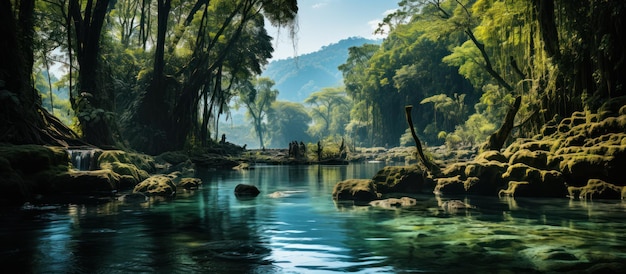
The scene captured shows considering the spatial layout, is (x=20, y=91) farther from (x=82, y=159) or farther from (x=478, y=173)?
(x=478, y=173)

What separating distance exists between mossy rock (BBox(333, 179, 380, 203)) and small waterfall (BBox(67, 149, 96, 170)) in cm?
985

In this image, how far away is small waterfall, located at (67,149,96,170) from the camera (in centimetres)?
1841

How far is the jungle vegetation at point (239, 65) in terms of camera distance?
17250 millimetres

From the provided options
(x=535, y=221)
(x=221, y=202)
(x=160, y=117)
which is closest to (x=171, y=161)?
(x=160, y=117)

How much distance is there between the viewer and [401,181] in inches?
661

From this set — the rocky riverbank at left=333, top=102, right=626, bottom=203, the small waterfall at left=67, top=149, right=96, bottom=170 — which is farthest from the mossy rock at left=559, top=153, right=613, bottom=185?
the small waterfall at left=67, top=149, right=96, bottom=170

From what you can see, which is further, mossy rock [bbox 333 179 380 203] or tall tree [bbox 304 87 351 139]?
tall tree [bbox 304 87 351 139]

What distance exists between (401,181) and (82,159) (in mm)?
11660

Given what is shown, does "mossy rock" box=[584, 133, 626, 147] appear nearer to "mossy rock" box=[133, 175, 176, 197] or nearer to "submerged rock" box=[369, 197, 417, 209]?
"submerged rock" box=[369, 197, 417, 209]

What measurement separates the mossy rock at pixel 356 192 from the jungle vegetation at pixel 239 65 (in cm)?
811

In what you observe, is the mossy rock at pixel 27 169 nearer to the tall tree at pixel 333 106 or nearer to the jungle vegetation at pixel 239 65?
the jungle vegetation at pixel 239 65

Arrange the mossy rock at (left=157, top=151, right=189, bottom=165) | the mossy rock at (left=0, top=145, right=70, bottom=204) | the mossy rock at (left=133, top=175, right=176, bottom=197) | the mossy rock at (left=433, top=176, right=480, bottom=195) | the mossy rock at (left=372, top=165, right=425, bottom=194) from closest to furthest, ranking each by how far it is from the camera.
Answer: the mossy rock at (left=0, top=145, right=70, bottom=204)
the mossy rock at (left=133, top=175, right=176, bottom=197)
the mossy rock at (left=433, top=176, right=480, bottom=195)
the mossy rock at (left=372, top=165, right=425, bottom=194)
the mossy rock at (left=157, top=151, right=189, bottom=165)

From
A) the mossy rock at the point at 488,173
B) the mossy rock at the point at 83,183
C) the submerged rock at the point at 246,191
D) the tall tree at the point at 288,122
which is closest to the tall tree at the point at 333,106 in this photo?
the tall tree at the point at 288,122

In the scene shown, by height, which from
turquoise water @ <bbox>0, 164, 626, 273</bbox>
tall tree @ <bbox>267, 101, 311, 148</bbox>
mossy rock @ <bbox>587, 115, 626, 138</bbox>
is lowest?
turquoise water @ <bbox>0, 164, 626, 273</bbox>
